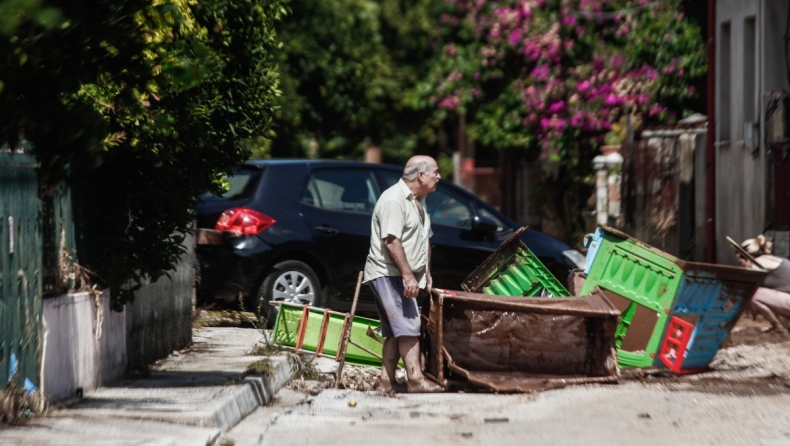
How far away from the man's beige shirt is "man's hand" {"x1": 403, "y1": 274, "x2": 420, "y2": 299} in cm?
16

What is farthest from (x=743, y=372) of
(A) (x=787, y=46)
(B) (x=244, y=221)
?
(A) (x=787, y=46)

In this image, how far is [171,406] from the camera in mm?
7211

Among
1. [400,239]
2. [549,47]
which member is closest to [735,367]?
[400,239]

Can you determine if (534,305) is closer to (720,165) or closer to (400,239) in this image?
(400,239)

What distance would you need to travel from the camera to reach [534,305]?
28.8 feet

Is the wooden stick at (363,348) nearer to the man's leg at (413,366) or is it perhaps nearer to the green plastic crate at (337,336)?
the green plastic crate at (337,336)

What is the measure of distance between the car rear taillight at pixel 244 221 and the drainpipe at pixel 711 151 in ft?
21.6

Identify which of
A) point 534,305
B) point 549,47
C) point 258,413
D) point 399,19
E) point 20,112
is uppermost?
point 399,19

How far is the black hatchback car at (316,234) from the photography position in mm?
11445

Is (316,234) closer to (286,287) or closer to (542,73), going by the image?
(286,287)

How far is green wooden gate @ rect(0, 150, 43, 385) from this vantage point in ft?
21.7

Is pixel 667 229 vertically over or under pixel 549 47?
under

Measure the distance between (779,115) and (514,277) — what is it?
4.83m

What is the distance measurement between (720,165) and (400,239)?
8103 mm
